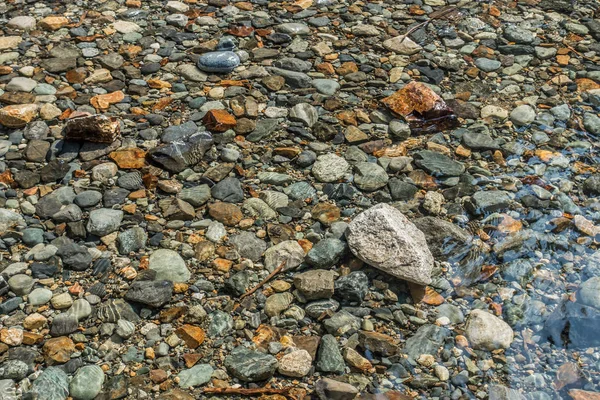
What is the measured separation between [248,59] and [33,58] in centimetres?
155

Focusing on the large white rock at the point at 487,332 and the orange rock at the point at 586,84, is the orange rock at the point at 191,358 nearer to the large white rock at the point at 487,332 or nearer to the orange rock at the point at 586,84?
the large white rock at the point at 487,332

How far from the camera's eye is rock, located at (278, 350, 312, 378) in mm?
2955

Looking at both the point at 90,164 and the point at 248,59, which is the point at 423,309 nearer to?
the point at 90,164

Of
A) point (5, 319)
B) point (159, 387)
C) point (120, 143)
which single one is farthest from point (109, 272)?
point (120, 143)

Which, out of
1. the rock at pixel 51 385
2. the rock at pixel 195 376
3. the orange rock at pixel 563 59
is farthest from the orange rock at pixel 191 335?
the orange rock at pixel 563 59

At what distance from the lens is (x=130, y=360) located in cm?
300

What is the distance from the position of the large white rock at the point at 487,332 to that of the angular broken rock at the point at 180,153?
6.14ft

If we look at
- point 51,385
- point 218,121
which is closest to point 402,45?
point 218,121

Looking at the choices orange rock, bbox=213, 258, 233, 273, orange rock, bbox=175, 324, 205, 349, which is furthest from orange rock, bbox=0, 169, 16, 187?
orange rock, bbox=175, 324, 205, 349

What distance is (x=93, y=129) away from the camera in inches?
161

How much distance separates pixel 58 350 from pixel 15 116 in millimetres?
1855

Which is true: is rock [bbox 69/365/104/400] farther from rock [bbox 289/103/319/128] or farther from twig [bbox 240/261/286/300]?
rock [bbox 289/103/319/128]

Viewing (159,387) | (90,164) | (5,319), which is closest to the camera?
(159,387)

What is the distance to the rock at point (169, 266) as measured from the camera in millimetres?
3374
